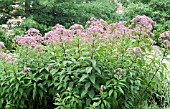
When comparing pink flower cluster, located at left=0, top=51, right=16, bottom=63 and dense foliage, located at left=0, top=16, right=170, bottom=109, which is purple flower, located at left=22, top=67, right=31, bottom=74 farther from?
pink flower cluster, located at left=0, top=51, right=16, bottom=63

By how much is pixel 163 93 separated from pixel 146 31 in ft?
3.60

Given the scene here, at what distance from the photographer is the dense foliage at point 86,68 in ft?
9.32

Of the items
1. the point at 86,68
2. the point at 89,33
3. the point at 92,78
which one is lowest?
the point at 92,78

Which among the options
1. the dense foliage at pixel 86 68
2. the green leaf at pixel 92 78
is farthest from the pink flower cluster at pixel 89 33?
the green leaf at pixel 92 78

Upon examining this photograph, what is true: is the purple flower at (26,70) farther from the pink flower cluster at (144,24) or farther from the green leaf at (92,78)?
the pink flower cluster at (144,24)

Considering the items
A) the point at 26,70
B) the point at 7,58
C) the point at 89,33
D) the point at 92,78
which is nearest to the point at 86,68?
the point at 92,78

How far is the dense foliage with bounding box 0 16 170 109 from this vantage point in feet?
9.32

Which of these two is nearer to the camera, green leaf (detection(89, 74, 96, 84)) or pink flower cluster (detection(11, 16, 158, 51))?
green leaf (detection(89, 74, 96, 84))

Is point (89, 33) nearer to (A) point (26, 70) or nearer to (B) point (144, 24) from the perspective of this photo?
(B) point (144, 24)

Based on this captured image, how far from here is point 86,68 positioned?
9.07ft

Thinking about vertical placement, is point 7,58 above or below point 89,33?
below

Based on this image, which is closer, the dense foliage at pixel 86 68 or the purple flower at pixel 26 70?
the dense foliage at pixel 86 68

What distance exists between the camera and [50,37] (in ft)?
9.79

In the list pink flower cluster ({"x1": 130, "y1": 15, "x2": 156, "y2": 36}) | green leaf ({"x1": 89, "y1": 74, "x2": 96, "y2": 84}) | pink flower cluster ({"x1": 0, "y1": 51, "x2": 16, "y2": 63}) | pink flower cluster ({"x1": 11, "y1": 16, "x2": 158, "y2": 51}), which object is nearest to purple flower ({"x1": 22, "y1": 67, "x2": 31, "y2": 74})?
pink flower cluster ({"x1": 0, "y1": 51, "x2": 16, "y2": 63})
